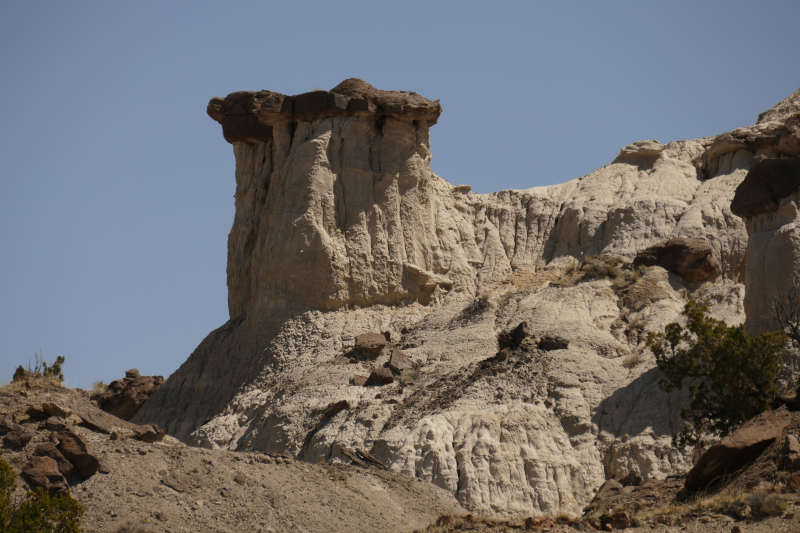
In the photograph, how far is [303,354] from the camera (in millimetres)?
30688

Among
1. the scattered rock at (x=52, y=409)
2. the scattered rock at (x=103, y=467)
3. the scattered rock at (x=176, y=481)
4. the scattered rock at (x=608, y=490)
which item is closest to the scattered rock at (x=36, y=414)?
the scattered rock at (x=52, y=409)

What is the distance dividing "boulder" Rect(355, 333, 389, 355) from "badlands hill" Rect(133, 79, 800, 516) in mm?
82

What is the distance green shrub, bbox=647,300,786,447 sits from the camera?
2122cm

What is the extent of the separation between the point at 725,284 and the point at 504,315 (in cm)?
699

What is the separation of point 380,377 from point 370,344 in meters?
2.54

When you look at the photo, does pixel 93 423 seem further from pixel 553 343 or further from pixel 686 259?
pixel 686 259

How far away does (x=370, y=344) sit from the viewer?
98.3ft

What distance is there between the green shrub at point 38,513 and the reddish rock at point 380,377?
45.3ft

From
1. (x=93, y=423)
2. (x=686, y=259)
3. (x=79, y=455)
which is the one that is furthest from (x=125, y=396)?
(x=686, y=259)

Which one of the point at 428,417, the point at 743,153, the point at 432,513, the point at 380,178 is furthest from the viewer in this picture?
the point at 743,153

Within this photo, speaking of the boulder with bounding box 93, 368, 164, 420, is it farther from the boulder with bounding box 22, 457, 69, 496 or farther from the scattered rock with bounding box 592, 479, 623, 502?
the scattered rock with bounding box 592, 479, 623, 502

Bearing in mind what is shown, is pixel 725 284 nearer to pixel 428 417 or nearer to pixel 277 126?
pixel 428 417

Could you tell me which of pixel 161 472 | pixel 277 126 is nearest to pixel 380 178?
pixel 277 126

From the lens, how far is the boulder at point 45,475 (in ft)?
51.7
